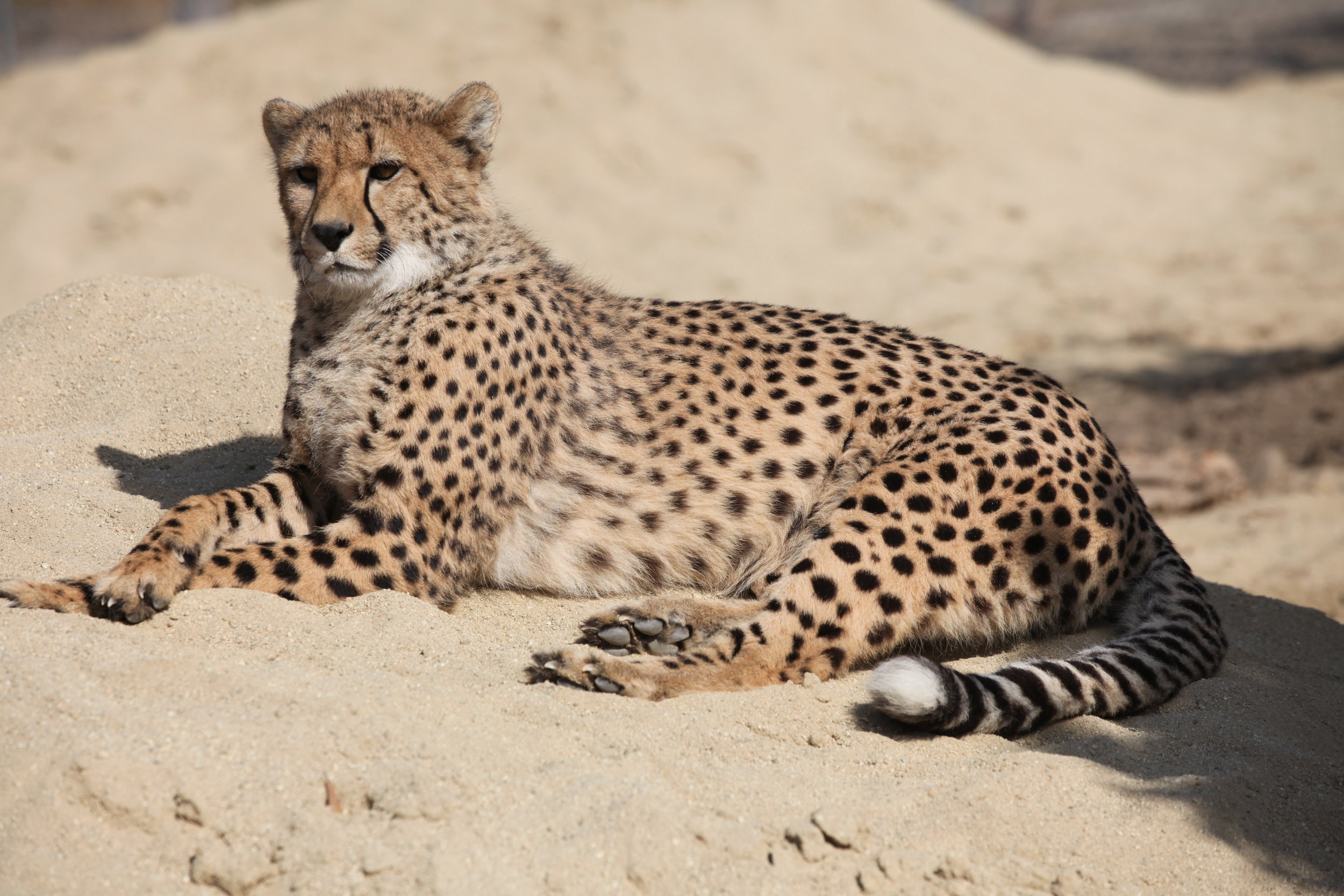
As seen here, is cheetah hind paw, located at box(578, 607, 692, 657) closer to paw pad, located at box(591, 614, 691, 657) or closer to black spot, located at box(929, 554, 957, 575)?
paw pad, located at box(591, 614, 691, 657)

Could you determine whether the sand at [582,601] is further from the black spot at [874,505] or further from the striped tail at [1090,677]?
the black spot at [874,505]

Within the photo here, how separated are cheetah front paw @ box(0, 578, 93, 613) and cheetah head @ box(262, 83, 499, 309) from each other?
1.12m

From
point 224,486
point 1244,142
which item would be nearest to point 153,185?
point 224,486

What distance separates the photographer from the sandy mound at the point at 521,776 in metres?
2.26

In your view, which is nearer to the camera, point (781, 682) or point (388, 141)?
point (781, 682)

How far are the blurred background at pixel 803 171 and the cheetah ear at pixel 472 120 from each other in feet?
16.2

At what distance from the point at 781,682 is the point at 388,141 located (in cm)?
197

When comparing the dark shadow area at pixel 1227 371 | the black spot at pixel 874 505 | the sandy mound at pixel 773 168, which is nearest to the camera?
the black spot at pixel 874 505

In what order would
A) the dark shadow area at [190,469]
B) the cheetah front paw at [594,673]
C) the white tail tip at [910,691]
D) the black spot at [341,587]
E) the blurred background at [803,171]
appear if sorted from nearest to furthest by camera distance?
the white tail tip at [910,691]
the cheetah front paw at [594,673]
the black spot at [341,587]
the dark shadow area at [190,469]
the blurred background at [803,171]

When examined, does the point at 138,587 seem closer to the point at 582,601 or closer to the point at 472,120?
the point at 582,601

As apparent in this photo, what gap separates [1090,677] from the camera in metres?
3.18

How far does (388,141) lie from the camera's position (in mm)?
3584

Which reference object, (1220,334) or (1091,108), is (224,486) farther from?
(1091,108)

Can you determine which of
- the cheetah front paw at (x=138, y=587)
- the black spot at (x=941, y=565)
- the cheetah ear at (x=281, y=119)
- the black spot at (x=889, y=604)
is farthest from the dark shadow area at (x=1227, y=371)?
the cheetah front paw at (x=138, y=587)
